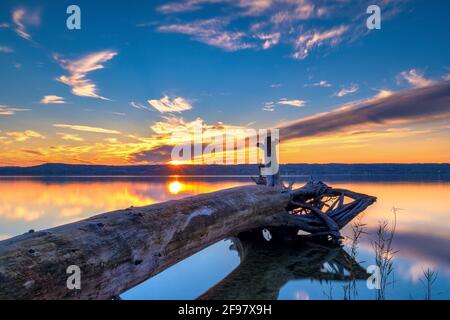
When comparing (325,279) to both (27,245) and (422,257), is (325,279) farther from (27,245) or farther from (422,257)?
(27,245)

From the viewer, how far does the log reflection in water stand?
207 inches

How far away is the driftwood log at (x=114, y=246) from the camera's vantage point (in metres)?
2.57

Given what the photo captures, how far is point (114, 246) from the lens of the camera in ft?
11.2

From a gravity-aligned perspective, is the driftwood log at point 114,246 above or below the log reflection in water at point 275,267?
above

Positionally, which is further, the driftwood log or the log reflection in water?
the log reflection in water

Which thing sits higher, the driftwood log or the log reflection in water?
the driftwood log

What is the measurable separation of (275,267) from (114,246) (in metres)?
4.18

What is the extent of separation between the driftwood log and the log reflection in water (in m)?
0.87

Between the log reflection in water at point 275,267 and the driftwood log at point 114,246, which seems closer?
the driftwood log at point 114,246

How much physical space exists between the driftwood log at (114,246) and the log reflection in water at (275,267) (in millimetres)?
870

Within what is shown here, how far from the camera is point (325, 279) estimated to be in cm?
611

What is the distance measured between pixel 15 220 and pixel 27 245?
621 inches

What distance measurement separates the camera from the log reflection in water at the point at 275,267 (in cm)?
527

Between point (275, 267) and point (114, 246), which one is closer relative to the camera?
point (114, 246)
